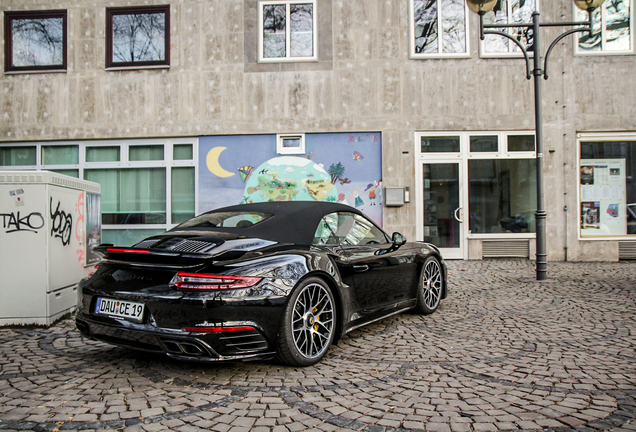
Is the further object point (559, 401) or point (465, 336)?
point (465, 336)

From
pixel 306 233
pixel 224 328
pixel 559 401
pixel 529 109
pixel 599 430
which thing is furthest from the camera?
pixel 529 109

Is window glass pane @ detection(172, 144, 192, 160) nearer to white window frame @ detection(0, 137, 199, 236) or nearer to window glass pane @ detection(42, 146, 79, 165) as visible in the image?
white window frame @ detection(0, 137, 199, 236)

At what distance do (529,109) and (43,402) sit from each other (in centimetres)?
1093

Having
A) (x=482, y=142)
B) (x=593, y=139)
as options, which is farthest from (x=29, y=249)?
(x=593, y=139)

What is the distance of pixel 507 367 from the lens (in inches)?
141

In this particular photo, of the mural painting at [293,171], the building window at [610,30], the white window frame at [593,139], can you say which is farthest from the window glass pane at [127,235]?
the building window at [610,30]

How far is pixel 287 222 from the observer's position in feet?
13.2

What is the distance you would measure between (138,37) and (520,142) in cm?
950

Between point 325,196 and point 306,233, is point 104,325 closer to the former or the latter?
point 306,233

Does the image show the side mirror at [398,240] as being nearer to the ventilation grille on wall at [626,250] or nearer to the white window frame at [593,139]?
the white window frame at [593,139]

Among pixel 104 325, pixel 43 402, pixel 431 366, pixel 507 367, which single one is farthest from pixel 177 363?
pixel 507 367

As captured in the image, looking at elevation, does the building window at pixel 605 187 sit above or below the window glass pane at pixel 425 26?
below

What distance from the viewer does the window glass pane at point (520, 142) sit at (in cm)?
1095

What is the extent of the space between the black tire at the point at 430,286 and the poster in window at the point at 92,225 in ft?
13.8
